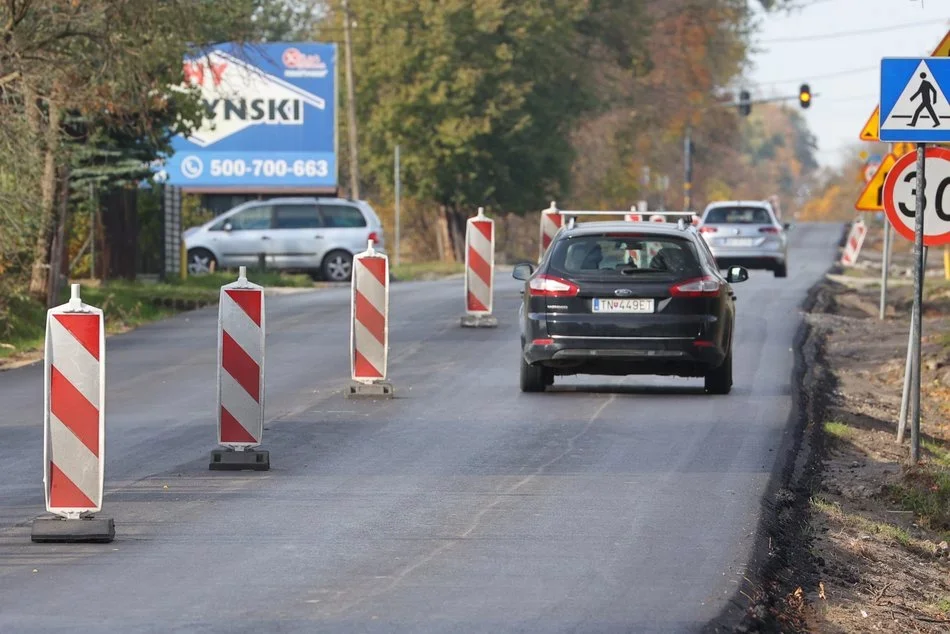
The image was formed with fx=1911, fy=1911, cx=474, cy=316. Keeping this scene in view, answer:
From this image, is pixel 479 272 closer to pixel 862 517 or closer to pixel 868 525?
pixel 862 517

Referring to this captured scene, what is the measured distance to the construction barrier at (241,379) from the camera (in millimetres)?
11914

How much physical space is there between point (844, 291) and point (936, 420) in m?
20.2

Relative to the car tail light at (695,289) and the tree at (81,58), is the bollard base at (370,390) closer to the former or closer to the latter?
the car tail light at (695,289)

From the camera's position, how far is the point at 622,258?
16.7 meters

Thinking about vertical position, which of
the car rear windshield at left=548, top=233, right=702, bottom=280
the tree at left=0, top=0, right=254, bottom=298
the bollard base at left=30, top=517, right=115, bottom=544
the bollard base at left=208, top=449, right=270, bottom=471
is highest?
the tree at left=0, top=0, right=254, bottom=298

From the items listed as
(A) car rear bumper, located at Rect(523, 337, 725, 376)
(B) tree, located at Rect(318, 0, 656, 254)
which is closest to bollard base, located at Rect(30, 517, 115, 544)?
(A) car rear bumper, located at Rect(523, 337, 725, 376)

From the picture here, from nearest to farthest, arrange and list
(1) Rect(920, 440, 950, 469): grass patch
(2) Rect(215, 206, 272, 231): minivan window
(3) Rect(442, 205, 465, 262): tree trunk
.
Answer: (1) Rect(920, 440, 950, 469): grass patch < (2) Rect(215, 206, 272, 231): minivan window < (3) Rect(442, 205, 465, 262): tree trunk

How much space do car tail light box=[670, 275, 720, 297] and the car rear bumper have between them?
1.29 ft

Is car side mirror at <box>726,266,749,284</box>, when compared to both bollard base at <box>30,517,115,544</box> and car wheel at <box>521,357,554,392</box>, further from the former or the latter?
bollard base at <box>30,517,115,544</box>

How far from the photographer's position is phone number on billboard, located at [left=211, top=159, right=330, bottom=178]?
174 feet

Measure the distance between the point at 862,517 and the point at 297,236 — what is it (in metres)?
29.8

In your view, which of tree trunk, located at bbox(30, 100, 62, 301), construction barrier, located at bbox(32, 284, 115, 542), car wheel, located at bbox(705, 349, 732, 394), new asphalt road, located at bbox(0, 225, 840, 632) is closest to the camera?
new asphalt road, located at bbox(0, 225, 840, 632)

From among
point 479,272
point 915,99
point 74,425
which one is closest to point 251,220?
point 479,272

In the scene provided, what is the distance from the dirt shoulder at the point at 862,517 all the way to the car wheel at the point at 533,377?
2.33 m
